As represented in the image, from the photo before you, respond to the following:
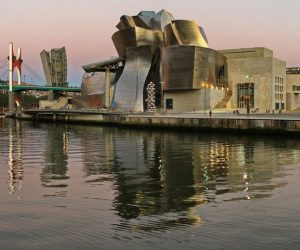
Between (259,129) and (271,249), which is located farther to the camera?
(259,129)

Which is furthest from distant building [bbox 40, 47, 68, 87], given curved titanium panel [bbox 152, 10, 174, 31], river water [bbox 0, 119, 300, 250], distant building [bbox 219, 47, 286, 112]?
river water [bbox 0, 119, 300, 250]

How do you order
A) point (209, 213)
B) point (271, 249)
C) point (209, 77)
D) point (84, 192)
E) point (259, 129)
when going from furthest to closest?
point (209, 77)
point (259, 129)
point (84, 192)
point (209, 213)
point (271, 249)

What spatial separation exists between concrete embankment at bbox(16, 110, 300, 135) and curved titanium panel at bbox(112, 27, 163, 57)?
1595 centimetres

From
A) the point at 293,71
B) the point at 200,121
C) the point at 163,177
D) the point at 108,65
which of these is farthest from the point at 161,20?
the point at 163,177

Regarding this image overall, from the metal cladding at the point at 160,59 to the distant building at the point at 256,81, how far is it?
10.2ft

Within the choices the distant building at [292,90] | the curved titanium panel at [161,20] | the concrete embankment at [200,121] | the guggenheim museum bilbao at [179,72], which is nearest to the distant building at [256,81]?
the guggenheim museum bilbao at [179,72]

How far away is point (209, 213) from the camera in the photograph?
397 inches

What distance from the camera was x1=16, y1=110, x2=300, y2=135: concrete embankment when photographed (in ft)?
129

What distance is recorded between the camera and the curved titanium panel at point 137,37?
7556 centimetres

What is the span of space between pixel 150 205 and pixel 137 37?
6676 centimetres

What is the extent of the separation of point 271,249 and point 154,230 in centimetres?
231

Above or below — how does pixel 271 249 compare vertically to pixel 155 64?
below

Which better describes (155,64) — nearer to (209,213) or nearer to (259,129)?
(259,129)

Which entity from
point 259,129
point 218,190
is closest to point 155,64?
point 259,129
